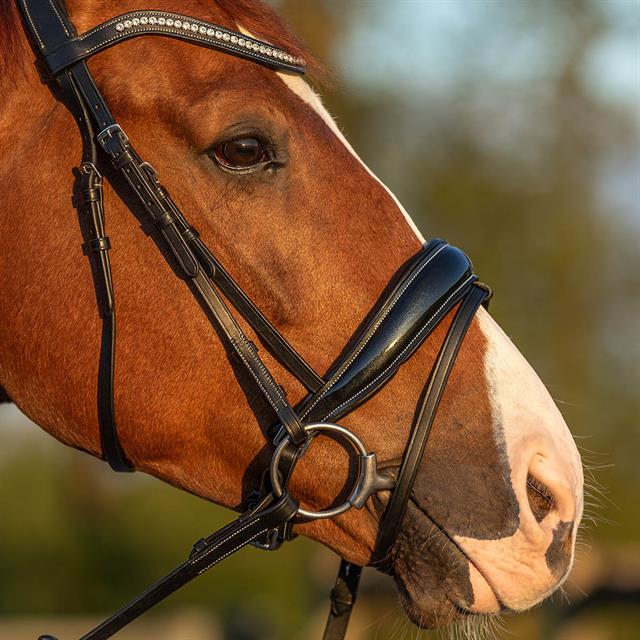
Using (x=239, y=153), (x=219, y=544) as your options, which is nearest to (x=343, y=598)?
(x=219, y=544)

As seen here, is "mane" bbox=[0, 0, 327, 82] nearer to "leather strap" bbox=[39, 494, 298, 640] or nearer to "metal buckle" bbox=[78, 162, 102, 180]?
"metal buckle" bbox=[78, 162, 102, 180]

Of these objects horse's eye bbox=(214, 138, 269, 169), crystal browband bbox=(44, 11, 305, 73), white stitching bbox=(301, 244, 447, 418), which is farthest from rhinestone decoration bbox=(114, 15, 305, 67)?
white stitching bbox=(301, 244, 447, 418)

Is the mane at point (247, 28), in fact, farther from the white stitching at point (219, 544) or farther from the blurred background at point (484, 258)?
the blurred background at point (484, 258)

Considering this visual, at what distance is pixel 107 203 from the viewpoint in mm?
2637

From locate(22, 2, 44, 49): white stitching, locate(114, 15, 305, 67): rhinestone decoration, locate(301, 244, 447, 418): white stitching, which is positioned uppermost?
locate(22, 2, 44, 49): white stitching

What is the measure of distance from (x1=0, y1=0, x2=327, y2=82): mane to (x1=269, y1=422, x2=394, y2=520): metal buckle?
4.06ft

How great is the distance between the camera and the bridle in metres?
2.55

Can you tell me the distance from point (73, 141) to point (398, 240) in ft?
Result: 3.33

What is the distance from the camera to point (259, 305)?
2.62 metres

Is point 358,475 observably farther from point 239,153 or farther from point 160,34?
point 160,34

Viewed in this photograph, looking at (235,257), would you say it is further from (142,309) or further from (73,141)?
(73,141)

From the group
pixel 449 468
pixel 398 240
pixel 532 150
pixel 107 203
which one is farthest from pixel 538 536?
pixel 532 150

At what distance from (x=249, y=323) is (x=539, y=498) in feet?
3.22

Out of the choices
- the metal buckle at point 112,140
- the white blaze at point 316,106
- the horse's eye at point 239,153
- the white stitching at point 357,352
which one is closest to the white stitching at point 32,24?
the metal buckle at point 112,140
